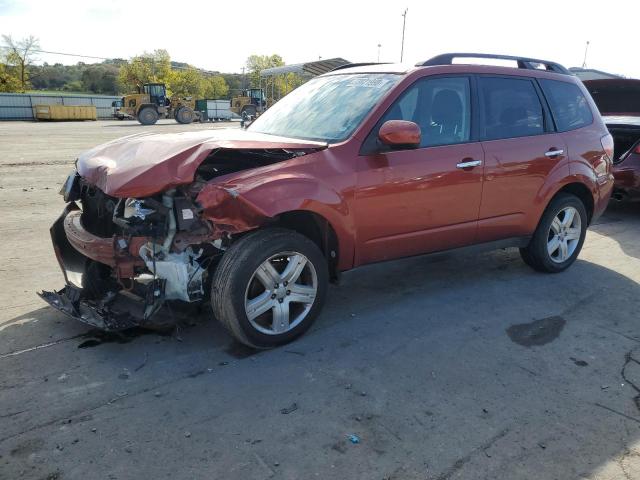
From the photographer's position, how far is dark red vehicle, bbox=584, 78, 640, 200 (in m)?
7.43

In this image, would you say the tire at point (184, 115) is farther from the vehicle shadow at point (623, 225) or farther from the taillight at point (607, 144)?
the taillight at point (607, 144)

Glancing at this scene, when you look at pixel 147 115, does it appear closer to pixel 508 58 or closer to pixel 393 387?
pixel 508 58

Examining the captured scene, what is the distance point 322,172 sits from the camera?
11.6 ft

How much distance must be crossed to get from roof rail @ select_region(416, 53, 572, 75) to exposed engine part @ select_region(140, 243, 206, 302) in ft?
7.97

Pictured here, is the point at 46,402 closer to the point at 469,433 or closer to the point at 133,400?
the point at 133,400

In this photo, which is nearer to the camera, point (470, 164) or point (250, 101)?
point (470, 164)

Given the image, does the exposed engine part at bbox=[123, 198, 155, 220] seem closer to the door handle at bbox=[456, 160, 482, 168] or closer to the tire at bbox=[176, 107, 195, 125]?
the door handle at bbox=[456, 160, 482, 168]

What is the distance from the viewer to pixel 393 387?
3139 mm

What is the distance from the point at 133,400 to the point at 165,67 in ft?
242

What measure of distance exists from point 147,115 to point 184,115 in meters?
3.00

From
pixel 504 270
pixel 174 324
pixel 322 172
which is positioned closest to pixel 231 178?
pixel 322 172

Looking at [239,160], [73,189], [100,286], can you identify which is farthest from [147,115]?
[239,160]

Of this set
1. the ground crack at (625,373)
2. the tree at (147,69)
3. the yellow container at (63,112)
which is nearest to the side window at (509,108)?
the ground crack at (625,373)

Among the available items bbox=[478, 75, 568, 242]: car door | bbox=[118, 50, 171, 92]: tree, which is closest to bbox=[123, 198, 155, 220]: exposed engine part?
bbox=[478, 75, 568, 242]: car door
